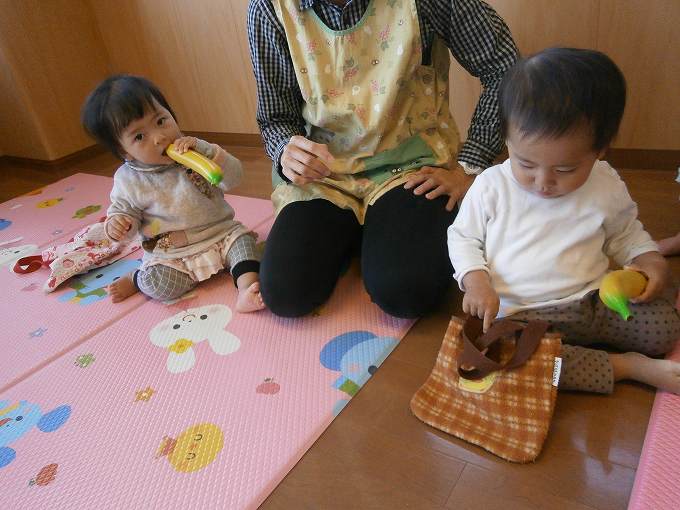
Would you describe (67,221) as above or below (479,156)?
below

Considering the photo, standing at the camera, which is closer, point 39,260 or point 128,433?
point 128,433

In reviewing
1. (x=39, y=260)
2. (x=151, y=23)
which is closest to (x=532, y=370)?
(x=39, y=260)

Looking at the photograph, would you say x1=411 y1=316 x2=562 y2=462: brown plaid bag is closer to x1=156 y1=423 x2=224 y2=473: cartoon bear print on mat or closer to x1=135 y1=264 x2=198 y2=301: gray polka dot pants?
x1=156 y1=423 x2=224 y2=473: cartoon bear print on mat

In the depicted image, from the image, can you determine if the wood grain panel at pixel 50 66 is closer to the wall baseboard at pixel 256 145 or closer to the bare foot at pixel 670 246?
the wall baseboard at pixel 256 145

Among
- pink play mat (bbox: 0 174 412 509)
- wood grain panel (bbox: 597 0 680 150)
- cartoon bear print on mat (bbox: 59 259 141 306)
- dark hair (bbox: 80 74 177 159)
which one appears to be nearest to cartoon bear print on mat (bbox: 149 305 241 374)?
pink play mat (bbox: 0 174 412 509)

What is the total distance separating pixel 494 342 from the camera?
2.37 feet

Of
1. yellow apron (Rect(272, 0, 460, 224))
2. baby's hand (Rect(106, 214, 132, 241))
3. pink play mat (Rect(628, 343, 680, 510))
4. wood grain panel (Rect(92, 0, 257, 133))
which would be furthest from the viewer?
wood grain panel (Rect(92, 0, 257, 133))

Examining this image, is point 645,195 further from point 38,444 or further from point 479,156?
point 38,444

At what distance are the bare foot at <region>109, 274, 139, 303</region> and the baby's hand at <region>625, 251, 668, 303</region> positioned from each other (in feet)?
3.19

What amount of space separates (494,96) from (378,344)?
1.61 feet

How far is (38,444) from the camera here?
78cm

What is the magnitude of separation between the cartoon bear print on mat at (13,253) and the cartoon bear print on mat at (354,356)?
99cm

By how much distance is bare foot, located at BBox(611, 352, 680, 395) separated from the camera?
26.0 inches

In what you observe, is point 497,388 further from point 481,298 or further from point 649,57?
point 649,57
